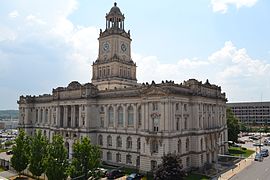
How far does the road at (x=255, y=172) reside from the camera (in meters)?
59.5

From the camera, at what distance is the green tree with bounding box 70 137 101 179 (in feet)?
154

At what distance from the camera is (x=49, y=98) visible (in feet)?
313

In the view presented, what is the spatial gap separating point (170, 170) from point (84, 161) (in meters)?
14.8

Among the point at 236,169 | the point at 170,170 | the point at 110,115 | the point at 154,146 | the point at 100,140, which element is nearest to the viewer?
the point at 170,170

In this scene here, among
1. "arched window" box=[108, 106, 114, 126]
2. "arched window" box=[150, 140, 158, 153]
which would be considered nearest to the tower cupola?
"arched window" box=[108, 106, 114, 126]

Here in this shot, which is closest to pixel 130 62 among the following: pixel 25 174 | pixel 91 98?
pixel 91 98

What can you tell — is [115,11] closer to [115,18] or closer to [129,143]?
[115,18]

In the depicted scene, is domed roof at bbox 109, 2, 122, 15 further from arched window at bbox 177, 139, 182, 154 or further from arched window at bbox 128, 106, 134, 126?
arched window at bbox 177, 139, 182, 154

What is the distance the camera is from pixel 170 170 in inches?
1902

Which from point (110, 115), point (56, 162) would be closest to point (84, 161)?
point (56, 162)

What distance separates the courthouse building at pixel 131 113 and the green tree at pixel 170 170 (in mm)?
8101

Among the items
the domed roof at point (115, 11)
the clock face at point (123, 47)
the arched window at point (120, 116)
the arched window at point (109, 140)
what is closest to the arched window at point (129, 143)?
the arched window at point (120, 116)

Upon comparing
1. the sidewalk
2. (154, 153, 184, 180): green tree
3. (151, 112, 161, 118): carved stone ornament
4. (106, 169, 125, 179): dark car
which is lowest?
the sidewalk

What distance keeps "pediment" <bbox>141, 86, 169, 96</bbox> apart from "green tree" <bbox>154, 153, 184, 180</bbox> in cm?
1402
